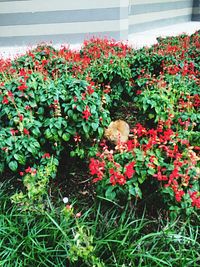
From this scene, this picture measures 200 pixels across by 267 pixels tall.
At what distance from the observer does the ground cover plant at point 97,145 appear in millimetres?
2320

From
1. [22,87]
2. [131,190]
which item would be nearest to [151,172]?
[131,190]

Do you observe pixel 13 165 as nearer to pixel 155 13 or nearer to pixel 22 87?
pixel 22 87

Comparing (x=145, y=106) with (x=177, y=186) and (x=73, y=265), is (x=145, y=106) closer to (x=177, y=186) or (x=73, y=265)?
(x=177, y=186)

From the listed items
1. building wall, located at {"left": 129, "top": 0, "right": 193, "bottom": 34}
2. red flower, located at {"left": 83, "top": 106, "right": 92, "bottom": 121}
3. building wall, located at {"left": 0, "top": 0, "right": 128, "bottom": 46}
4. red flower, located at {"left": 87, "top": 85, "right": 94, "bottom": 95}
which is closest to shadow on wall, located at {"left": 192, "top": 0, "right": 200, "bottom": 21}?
building wall, located at {"left": 129, "top": 0, "right": 193, "bottom": 34}

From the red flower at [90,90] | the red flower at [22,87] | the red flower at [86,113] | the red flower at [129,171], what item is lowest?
the red flower at [129,171]

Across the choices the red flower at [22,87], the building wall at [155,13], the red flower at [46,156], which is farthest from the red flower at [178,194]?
the building wall at [155,13]

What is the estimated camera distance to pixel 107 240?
2.15 meters

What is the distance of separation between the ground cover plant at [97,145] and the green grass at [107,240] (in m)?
0.02

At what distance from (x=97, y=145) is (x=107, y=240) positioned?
1.22 m

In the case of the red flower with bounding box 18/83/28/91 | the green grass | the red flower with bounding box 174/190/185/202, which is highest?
the red flower with bounding box 18/83/28/91

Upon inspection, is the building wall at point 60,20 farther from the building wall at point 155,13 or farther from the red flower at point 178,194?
the red flower at point 178,194

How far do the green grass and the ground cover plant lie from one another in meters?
0.02

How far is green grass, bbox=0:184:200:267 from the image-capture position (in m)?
2.10

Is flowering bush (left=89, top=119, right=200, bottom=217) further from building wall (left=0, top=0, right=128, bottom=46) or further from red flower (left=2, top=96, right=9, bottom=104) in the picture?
building wall (left=0, top=0, right=128, bottom=46)
